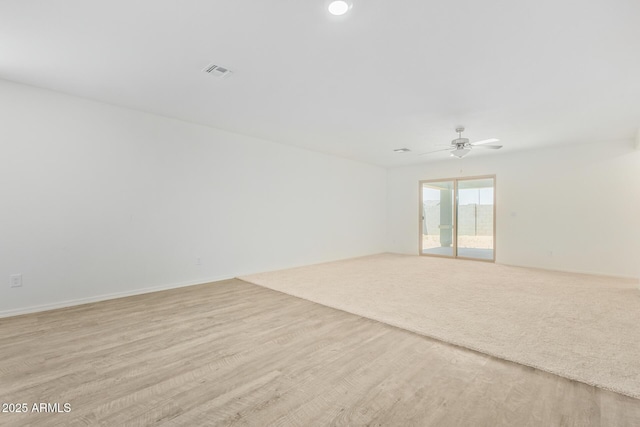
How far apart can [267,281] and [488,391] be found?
3.62 meters

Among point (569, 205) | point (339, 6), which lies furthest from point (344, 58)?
point (569, 205)

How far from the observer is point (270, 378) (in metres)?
2.02

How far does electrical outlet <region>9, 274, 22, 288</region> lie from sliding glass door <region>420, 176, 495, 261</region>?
7.88 metres

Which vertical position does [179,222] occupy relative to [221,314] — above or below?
above

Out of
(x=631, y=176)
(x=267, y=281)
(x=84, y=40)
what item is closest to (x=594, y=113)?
(x=631, y=176)

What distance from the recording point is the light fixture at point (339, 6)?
201cm

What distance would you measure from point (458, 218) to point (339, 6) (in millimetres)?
6598

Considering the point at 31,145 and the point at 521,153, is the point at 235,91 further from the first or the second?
the point at 521,153

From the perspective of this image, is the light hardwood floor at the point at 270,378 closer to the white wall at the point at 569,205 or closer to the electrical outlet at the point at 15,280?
the electrical outlet at the point at 15,280

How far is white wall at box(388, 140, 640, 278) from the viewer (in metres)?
5.42

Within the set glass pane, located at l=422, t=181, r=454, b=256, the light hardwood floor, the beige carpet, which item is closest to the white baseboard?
the light hardwood floor

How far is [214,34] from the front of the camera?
240 centimetres

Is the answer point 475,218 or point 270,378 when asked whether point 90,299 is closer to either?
point 270,378

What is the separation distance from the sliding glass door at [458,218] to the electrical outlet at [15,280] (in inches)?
310
